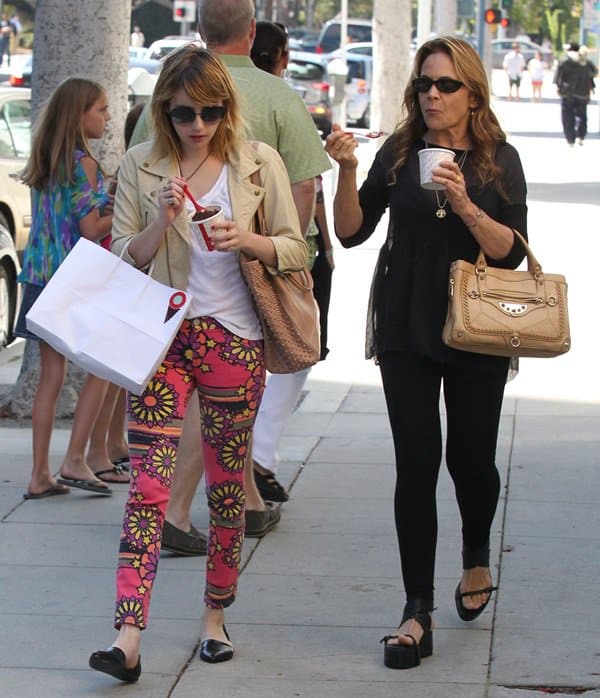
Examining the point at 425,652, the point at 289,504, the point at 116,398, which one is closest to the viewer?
the point at 425,652

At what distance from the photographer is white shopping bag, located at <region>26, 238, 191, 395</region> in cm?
445

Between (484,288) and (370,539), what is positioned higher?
(484,288)

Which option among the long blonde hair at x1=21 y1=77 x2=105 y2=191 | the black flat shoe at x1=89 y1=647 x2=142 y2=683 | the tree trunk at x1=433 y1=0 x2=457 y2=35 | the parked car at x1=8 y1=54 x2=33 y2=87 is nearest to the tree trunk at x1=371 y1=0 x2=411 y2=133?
the tree trunk at x1=433 y1=0 x2=457 y2=35

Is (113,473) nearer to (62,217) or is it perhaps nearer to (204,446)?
(62,217)

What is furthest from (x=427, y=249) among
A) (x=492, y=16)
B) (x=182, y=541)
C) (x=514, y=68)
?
(x=514, y=68)

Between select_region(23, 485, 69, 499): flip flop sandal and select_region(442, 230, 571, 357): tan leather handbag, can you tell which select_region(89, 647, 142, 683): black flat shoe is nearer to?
select_region(442, 230, 571, 357): tan leather handbag

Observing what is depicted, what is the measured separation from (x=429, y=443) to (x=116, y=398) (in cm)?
277

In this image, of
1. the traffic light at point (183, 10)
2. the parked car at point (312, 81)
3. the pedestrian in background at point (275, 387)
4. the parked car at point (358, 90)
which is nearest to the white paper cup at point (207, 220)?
the pedestrian in background at point (275, 387)

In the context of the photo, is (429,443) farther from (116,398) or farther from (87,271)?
(116,398)

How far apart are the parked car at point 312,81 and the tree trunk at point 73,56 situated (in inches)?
887

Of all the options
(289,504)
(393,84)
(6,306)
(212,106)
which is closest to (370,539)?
(289,504)

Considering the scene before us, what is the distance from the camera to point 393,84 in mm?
25656

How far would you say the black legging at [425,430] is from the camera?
4.75 metres

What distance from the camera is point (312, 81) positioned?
112 feet
